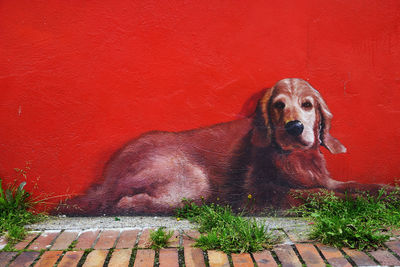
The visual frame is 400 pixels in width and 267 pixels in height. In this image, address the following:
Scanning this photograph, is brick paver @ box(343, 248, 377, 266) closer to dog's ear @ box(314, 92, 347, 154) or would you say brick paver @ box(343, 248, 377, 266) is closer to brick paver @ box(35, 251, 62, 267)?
dog's ear @ box(314, 92, 347, 154)

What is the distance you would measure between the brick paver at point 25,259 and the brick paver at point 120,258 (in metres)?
0.54

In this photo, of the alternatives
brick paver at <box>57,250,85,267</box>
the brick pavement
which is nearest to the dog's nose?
the brick pavement

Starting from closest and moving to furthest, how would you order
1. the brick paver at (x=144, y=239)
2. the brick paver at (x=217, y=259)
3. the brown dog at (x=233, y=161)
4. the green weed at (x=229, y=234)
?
1. the brick paver at (x=217, y=259)
2. the green weed at (x=229, y=234)
3. the brick paver at (x=144, y=239)
4. the brown dog at (x=233, y=161)

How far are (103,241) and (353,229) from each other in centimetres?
186

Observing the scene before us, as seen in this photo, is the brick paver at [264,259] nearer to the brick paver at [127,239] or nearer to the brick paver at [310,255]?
the brick paver at [310,255]

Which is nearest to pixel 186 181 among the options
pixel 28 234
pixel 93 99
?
pixel 93 99

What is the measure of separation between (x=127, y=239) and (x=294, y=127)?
168cm

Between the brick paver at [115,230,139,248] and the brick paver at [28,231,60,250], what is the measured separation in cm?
51

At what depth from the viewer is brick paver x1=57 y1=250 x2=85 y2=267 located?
2465mm

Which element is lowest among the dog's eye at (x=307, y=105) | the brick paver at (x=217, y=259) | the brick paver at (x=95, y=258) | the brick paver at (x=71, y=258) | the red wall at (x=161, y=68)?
the brick paver at (x=217, y=259)

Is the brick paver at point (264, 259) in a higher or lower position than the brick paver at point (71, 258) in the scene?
lower

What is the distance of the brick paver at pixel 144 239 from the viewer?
271 centimetres

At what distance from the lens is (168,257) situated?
2535 millimetres

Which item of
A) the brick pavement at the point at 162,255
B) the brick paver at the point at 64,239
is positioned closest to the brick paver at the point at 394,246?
the brick pavement at the point at 162,255
